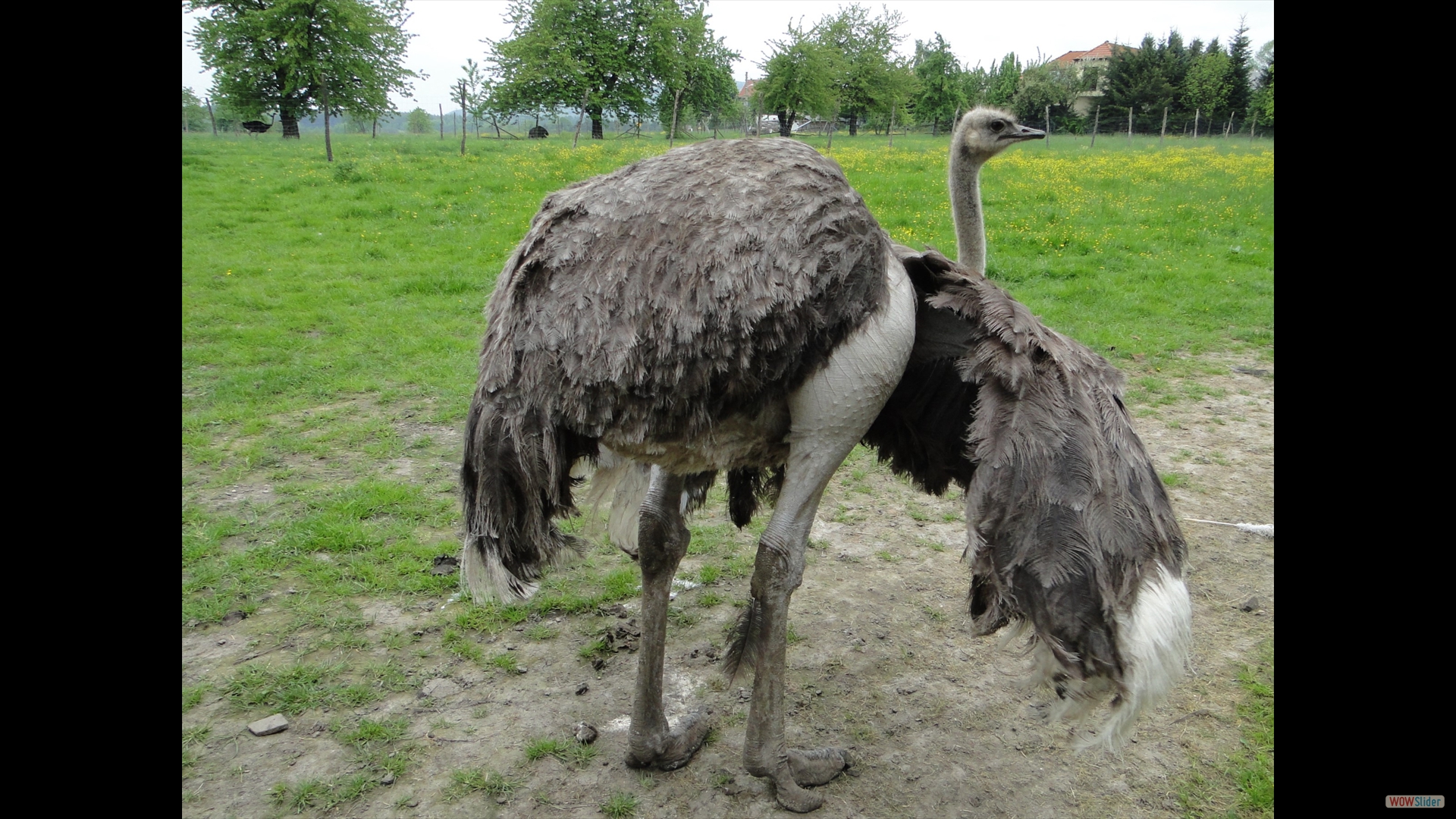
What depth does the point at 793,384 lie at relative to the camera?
2033 mm

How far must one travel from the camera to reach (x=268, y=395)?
5930mm

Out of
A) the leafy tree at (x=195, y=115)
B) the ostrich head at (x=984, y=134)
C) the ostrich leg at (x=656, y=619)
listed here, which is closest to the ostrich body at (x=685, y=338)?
the ostrich leg at (x=656, y=619)

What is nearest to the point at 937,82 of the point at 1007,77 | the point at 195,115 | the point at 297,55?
the point at 1007,77

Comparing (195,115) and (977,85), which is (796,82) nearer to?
(977,85)

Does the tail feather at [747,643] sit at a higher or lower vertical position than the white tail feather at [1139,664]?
lower

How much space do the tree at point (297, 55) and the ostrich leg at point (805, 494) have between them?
83.3 ft

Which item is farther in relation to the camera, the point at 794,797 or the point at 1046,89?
the point at 1046,89

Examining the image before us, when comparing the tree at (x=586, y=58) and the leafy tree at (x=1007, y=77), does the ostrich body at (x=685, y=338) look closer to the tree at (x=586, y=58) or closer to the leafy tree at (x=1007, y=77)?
the leafy tree at (x=1007, y=77)

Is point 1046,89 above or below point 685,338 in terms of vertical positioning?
above

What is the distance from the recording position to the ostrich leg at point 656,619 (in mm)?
2621

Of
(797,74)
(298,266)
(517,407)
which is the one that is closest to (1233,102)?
(797,74)

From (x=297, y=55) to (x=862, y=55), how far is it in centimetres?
1619

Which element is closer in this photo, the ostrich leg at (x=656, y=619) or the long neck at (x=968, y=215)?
the ostrich leg at (x=656, y=619)
